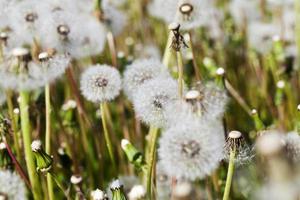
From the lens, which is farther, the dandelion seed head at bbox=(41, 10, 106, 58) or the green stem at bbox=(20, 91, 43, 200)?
the dandelion seed head at bbox=(41, 10, 106, 58)

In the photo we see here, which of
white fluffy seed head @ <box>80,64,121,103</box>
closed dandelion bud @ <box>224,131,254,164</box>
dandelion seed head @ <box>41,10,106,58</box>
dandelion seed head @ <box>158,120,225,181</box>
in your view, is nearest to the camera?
dandelion seed head @ <box>158,120,225,181</box>

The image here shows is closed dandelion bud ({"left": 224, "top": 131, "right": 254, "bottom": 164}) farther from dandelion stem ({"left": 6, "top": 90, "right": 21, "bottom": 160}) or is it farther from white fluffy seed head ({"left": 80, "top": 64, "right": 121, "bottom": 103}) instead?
dandelion stem ({"left": 6, "top": 90, "right": 21, "bottom": 160})

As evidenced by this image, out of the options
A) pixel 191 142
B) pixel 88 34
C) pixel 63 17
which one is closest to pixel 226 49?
pixel 88 34

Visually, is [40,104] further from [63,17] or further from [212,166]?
[212,166]

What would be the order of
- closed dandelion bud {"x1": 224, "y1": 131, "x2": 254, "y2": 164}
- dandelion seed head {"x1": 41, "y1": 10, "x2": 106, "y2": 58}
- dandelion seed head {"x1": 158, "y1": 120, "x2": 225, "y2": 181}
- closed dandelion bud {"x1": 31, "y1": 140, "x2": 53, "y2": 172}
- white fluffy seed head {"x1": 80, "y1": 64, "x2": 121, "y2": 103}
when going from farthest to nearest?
dandelion seed head {"x1": 41, "y1": 10, "x2": 106, "y2": 58} < white fluffy seed head {"x1": 80, "y1": 64, "x2": 121, "y2": 103} < closed dandelion bud {"x1": 31, "y1": 140, "x2": 53, "y2": 172} < closed dandelion bud {"x1": 224, "y1": 131, "x2": 254, "y2": 164} < dandelion seed head {"x1": 158, "y1": 120, "x2": 225, "y2": 181}

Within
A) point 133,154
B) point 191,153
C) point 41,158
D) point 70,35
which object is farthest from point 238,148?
point 70,35

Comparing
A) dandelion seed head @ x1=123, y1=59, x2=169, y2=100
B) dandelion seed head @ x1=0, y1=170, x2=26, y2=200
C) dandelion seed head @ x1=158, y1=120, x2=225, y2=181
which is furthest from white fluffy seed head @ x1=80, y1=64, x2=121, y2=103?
dandelion seed head @ x1=158, y1=120, x2=225, y2=181

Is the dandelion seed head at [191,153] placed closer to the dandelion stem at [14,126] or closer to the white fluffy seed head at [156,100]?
the white fluffy seed head at [156,100]

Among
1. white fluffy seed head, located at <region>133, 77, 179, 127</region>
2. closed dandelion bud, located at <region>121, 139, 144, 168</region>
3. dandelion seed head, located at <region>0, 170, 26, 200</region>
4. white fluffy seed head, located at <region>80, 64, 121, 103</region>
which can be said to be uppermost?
white fluffy seed head, located at <region>80, 64, 121, 103</region>
